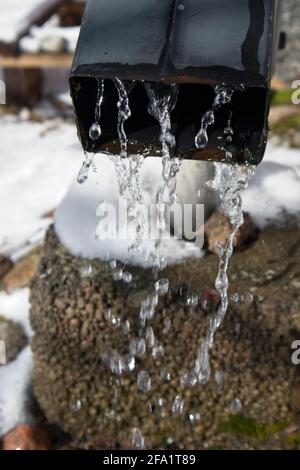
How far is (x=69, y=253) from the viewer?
2.41 metres

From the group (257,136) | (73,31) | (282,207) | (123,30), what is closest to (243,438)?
(282,207)

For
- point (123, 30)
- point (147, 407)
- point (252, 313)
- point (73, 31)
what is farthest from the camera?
point (73, 31)

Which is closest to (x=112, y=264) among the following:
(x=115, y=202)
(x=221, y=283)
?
(x=115, y=202)

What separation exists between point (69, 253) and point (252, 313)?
2.66 feet

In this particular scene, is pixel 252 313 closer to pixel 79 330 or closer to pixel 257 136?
pixel 79 330

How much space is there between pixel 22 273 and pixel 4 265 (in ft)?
0.51

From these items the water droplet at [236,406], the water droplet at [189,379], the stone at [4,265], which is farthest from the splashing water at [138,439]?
the stone at [4,265]

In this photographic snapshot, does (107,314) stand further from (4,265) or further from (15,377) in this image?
(4,265)

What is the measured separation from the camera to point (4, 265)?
3.05 meters

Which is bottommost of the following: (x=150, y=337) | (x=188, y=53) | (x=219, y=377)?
(x=219, y=377)

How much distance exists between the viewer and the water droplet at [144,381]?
2303mm

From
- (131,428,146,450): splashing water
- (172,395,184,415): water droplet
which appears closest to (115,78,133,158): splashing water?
(172,395,184,415): water droplet

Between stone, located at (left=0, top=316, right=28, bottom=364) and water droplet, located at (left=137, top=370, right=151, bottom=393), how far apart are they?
2.25 feet
